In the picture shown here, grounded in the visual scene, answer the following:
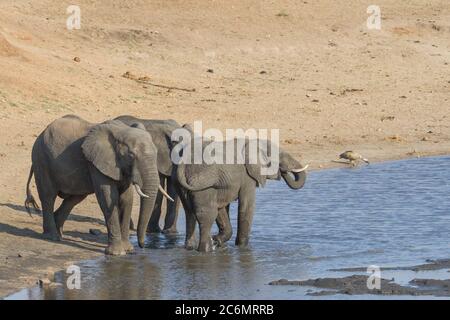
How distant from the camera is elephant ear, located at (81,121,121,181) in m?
13.0

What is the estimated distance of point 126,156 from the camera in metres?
13.0

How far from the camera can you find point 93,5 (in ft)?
100

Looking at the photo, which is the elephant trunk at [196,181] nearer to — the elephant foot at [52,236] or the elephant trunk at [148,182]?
the elephant trunk at [148,182]

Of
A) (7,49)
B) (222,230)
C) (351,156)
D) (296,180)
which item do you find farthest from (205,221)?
(7,49)

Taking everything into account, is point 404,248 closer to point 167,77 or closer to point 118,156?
point 118,156

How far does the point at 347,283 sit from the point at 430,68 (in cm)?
1607

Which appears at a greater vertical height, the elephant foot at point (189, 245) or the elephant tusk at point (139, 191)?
the elephant tusk at point (139, 191)

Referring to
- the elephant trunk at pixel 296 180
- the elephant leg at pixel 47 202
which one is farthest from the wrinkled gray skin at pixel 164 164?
the elephant trunk at pixel 296 180

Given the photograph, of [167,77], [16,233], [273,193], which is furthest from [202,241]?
[167,77]

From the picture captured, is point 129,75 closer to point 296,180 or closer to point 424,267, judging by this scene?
point 296,180

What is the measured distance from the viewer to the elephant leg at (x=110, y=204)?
42.9 feet

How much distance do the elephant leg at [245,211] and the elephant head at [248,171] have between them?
0.52 feet

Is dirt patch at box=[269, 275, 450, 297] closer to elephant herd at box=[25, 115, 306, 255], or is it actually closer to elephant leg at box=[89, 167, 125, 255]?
elephant herd at box=[25, 115, 306, 255]
